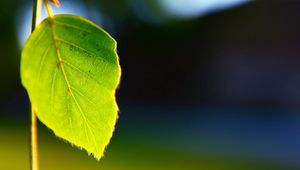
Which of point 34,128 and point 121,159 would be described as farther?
point 121,159

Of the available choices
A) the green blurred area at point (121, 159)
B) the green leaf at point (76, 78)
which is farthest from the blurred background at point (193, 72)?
the green leaf at point (76, 78)

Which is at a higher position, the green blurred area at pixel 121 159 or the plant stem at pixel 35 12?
the plant stem at pixel 35 12

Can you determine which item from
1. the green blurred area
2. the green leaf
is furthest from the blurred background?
the green leaf

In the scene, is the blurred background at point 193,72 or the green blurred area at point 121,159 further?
the blurred background at point 193,72

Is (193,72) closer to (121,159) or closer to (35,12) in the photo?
(121,159)

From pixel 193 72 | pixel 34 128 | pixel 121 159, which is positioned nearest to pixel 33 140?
pixel 34 128

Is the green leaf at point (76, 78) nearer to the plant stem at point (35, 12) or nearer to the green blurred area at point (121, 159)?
the plant stem at point (35, 12)
